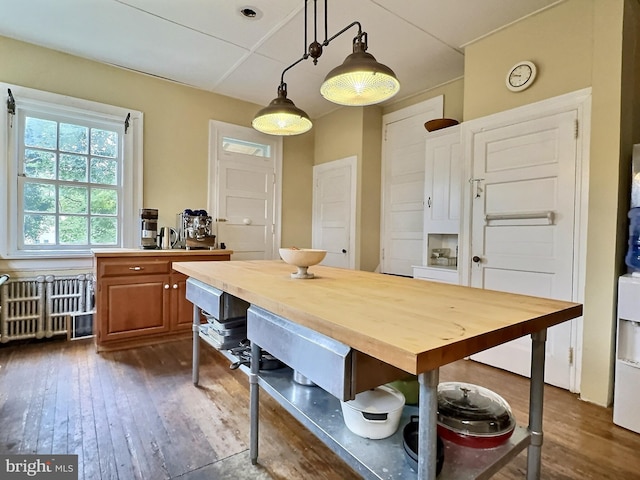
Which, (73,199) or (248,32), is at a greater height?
(248,32)

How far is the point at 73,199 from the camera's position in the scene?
328cm

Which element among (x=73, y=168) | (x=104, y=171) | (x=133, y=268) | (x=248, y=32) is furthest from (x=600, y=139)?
(x=73, y=168)

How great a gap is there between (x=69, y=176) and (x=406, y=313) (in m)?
3.61

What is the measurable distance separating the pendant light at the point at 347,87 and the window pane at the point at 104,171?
2152mm

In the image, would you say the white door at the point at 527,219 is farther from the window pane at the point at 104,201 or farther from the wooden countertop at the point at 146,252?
the window pane at the point at 104,201

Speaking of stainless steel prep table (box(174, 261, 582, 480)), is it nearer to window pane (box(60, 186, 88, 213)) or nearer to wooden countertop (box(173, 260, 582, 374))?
wooden countertop (box(173, 260, 582, 374))

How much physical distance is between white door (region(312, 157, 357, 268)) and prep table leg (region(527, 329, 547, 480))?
3038mm

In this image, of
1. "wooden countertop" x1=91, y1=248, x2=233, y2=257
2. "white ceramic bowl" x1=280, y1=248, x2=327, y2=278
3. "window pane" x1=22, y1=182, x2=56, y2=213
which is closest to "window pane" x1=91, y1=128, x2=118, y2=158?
"window pane" x1=22, y1=182, x2=56, y2=213

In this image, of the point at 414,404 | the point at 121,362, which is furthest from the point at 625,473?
the point at 121,362

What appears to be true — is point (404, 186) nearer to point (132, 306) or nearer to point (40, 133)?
point (132, 306)

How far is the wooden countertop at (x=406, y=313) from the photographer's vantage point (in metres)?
0.72

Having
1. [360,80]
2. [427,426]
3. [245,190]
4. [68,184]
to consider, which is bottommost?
[427,426]

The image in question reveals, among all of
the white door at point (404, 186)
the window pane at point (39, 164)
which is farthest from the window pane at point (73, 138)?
the white door at point (404, 186)

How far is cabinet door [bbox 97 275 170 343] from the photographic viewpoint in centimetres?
289
